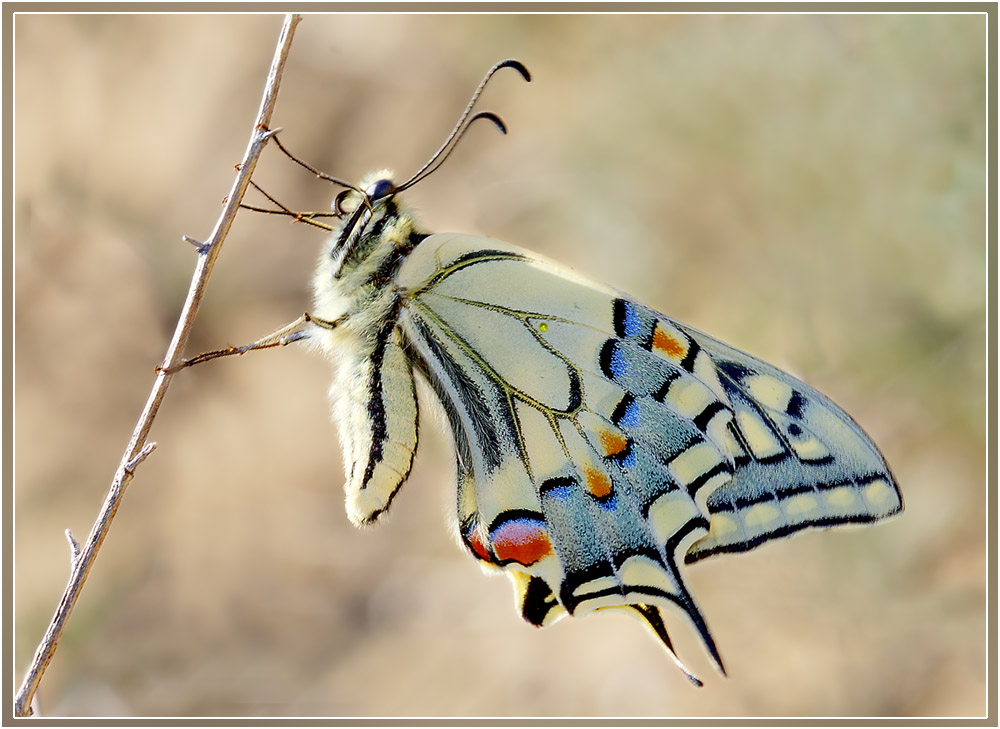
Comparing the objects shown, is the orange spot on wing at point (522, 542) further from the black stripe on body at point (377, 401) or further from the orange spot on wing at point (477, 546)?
the black stripe on body at point (377, 401)

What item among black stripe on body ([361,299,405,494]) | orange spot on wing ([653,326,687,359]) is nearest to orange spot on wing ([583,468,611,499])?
orange spot on wing ([653,326,687,359])

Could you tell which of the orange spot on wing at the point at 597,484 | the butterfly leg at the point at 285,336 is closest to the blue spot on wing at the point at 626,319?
the orange spot on wing at the point at 597,484

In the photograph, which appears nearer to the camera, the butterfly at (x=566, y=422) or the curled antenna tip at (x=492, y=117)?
the butterfly at (x=566, y=422)

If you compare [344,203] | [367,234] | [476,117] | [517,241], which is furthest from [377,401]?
[517,241]

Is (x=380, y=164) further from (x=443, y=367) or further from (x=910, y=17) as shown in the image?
(x=443, y=367)

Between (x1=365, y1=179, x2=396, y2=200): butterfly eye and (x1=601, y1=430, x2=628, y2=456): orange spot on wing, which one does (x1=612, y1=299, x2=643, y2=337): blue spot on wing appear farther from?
(x1=365, y1=179, x2=396, y2=200): butterfly eye

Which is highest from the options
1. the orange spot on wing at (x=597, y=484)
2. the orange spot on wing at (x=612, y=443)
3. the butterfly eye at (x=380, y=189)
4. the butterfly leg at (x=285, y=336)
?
the butterfly eye at (x=380, y=189)

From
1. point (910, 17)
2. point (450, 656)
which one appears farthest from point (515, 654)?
point (910, 17)
